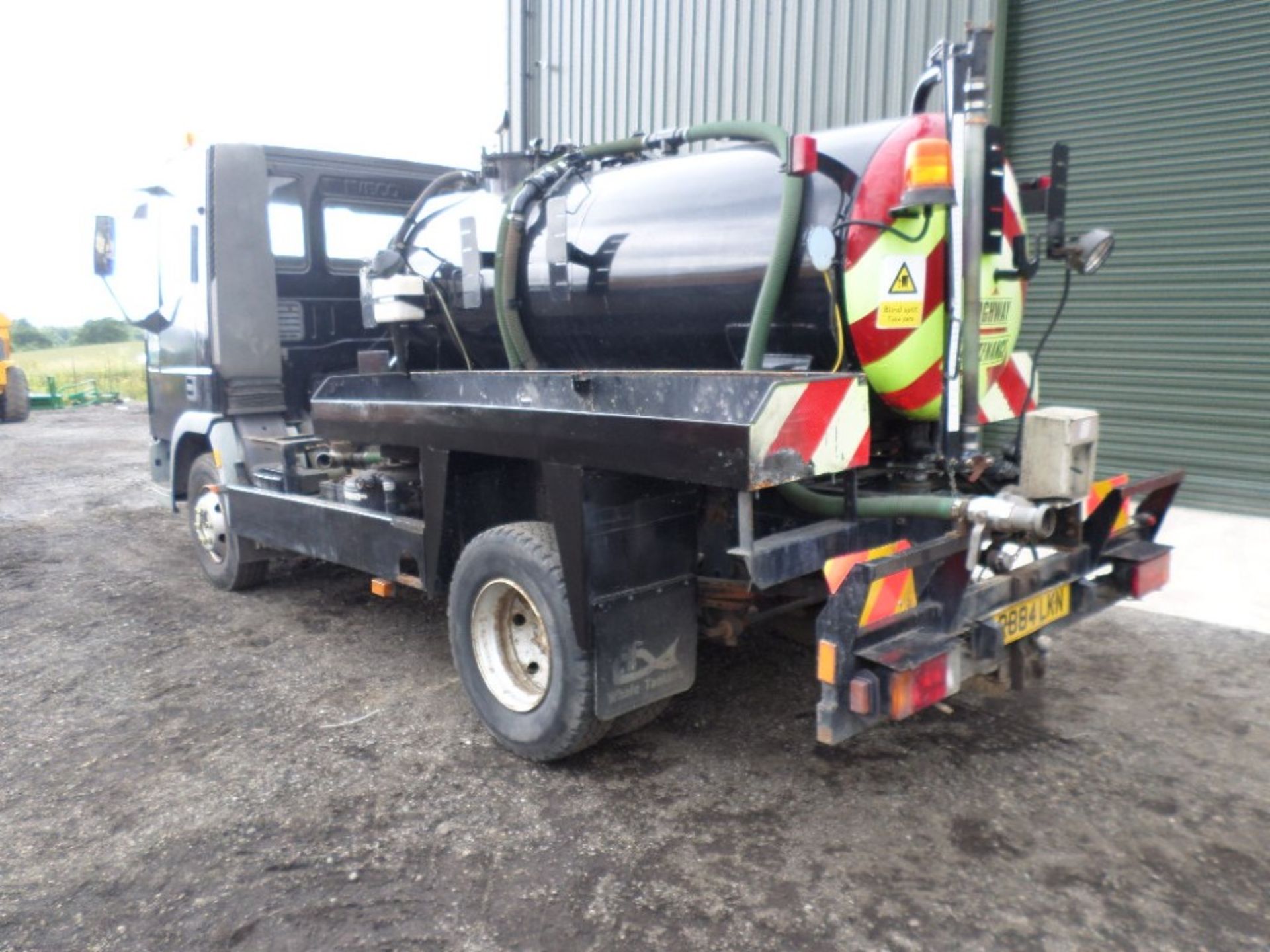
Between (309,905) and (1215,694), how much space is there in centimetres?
378

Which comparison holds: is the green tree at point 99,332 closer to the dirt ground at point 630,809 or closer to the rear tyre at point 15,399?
the rear tyre at point 15,399

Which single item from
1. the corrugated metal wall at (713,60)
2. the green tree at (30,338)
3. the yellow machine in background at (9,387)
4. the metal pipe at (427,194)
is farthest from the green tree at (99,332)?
the metal pipe at (427,194)

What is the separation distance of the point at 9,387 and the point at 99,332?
4059 centimetres

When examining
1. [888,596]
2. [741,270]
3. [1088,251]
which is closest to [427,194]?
[741,270]

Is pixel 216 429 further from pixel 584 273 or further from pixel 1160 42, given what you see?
pixel 1160 42

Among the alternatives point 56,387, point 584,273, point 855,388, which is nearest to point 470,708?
point 584,273

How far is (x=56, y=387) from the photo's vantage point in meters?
23.4

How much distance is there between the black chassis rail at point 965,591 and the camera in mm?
2744

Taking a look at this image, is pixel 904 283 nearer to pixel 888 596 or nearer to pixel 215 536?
pixel 888 596

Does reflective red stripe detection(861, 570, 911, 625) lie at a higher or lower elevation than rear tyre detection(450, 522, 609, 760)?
higher

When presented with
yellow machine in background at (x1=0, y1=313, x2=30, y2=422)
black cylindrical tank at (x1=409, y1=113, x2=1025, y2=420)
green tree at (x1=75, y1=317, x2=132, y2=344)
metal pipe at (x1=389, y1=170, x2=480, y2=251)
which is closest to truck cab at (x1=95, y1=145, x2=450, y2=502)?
metal pipe at (x1=389, y1=170, x2=480, y2=251)

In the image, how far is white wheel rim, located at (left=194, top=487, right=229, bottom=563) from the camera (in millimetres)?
5973

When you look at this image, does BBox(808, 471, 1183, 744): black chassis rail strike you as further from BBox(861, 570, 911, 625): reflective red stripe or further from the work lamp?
the work lamp

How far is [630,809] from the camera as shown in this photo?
10.9 ft
